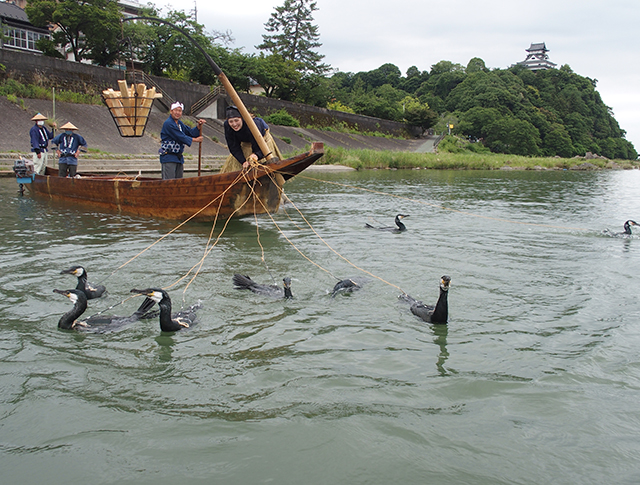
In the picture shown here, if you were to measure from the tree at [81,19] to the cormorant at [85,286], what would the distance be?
3161 centimetres

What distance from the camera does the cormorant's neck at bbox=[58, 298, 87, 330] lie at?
525 centimetres

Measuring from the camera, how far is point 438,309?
556 centimetres

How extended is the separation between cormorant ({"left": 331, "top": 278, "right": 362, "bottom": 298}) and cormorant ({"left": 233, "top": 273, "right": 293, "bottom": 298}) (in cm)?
59

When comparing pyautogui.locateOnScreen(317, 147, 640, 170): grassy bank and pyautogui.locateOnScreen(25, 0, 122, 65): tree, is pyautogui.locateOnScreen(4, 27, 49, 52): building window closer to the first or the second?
pyautogui.locateOnScreen(25, 0, 122, 65): tree

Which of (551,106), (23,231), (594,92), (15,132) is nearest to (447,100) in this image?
(551,106)

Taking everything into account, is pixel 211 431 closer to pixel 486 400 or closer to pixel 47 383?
pixel 47 383

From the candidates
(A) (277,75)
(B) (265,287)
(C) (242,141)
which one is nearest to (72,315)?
(B) (265,287)

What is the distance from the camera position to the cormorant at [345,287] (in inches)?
260

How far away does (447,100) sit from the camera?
9450 cm

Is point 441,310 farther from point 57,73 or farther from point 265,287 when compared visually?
point 57,73

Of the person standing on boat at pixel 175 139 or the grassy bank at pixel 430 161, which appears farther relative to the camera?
the grassy bank at pixel 430 161

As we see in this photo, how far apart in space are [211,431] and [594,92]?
12317 centimetres

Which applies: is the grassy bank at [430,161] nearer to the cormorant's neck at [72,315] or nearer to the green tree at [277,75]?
the green tree at [277,75]

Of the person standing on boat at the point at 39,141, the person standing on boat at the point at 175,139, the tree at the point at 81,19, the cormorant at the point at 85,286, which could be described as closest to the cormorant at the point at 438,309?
the cormorant at the point at 85,286
